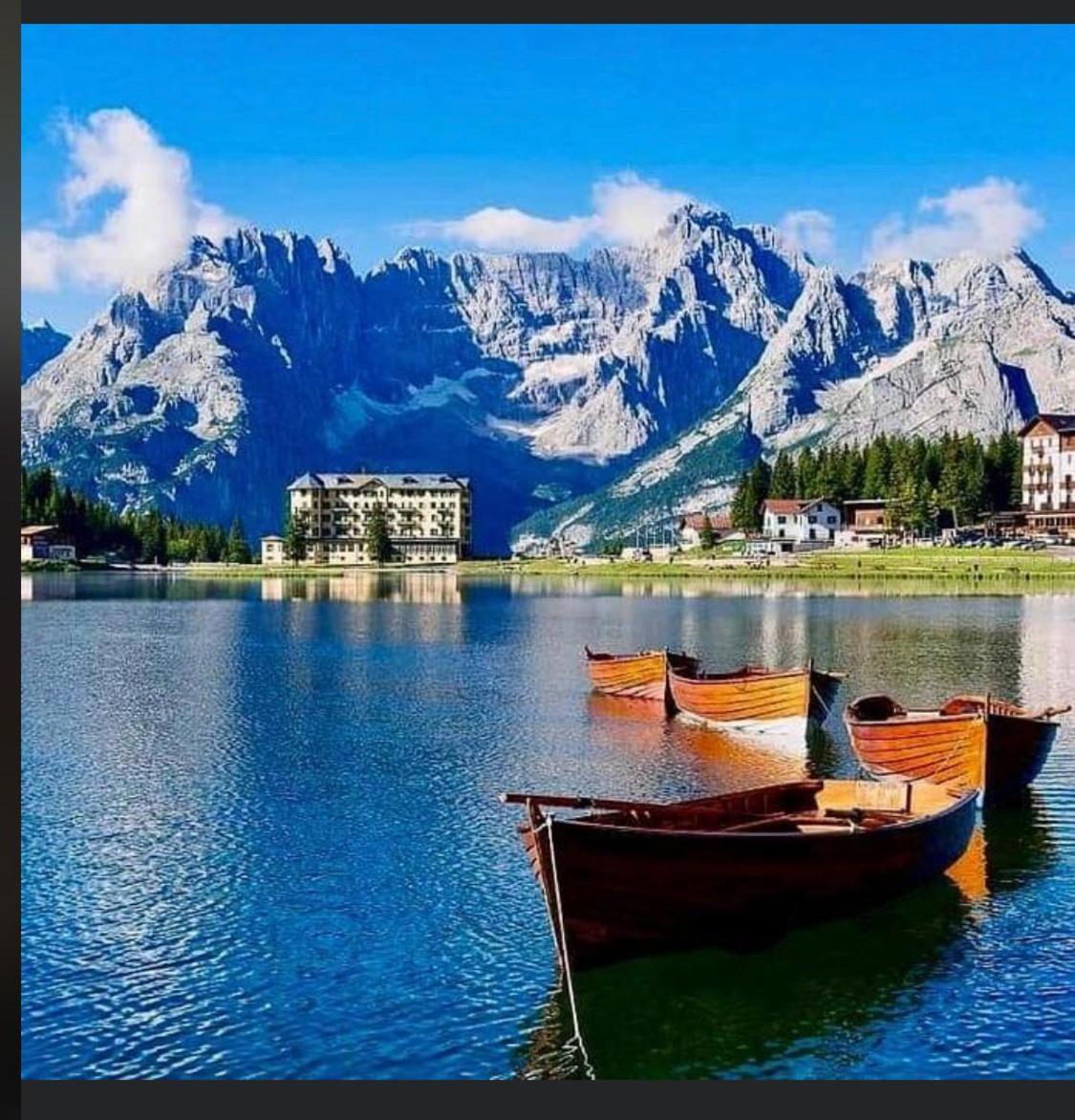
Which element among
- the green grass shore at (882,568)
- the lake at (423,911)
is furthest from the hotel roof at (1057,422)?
the lake at (423,911)

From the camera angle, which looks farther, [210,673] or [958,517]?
[958,517]

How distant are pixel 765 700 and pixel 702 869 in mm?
27358

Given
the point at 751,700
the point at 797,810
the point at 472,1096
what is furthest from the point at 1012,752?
the point at 472,1096

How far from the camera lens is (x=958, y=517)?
191000mm

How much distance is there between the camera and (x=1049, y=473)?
19262 centimetres

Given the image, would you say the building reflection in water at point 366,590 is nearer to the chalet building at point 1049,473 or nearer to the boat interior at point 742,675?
the boat interior at point 742,675

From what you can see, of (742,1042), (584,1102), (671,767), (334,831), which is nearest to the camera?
(584,1102)

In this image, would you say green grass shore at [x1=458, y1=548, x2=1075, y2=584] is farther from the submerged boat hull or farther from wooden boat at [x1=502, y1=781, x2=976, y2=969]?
wooden boat at [x1=502, y1=781, x2=976, y2=969]

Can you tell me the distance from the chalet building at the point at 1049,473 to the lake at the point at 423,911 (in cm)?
13664

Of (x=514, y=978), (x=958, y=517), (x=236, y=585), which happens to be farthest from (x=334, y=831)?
(x=958, y=517)

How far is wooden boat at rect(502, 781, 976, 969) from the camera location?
2180cm

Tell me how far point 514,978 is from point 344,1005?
2.78 m

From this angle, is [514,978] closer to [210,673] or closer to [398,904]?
[398,904]

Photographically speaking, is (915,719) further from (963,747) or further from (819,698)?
(819,698)
